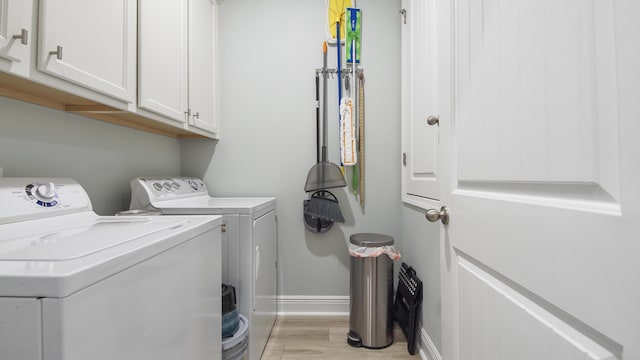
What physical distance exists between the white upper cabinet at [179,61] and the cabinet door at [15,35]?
474 millimetres

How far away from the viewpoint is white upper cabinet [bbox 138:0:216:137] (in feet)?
4.35

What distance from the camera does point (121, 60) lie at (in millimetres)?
1159

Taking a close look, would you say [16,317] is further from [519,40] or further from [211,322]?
[519,40]

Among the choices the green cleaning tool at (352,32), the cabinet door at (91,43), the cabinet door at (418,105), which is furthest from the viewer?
the green cleaning tool at (352,32)

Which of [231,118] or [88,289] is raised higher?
[231,118]

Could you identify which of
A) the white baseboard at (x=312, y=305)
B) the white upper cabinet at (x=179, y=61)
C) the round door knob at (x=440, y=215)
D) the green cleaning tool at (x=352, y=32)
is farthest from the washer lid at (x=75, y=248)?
the green cleaning tool at (x=352, y=32)

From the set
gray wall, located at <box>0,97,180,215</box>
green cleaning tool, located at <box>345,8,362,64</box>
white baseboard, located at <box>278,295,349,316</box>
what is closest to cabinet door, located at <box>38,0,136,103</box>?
gray wall, located at <box>0,97,180,215</box>

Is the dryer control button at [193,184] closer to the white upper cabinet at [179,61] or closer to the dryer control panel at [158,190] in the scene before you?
the dryer control panel at [158,190]

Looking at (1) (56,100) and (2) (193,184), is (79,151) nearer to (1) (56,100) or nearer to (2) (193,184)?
(1) (56,100)

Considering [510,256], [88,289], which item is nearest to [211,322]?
Result: [88,289]

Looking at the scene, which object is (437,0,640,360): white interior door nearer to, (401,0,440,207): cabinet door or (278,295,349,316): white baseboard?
(401,0,440,207): cabinet door

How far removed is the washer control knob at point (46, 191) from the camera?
1001 millimetres

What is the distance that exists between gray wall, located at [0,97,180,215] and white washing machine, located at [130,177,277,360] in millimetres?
142

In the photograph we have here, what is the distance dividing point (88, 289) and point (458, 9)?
113 cm
